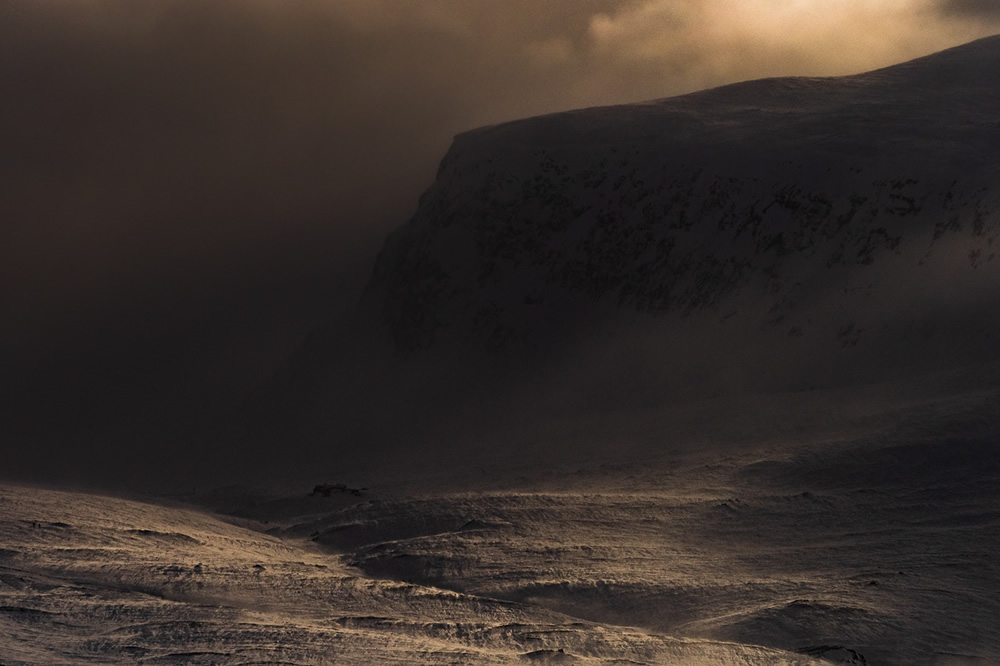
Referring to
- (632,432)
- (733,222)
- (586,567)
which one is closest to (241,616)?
(586,567)

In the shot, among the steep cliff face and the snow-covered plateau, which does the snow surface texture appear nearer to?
the snow-covered plateau

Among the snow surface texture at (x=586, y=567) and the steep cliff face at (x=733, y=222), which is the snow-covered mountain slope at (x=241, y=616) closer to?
the snow surface texture at (x=586, y=567)

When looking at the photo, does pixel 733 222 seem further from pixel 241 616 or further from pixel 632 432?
pixel 241 616

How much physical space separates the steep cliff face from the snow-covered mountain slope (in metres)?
14.6

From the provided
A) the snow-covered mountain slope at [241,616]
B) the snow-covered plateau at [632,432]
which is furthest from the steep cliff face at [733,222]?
the snow-covered mountain slope at [241,616]

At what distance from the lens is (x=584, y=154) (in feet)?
107

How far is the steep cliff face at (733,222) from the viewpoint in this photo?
23.2 metres

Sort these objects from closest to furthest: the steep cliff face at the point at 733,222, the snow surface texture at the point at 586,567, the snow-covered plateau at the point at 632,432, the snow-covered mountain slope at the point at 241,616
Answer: the snow-covered mountain slope at the point at 241,616
the snow surface texture at the point at 586,567
the snow-covered plateau at the point at 632,432
the steep cliff face at the point at 733,222

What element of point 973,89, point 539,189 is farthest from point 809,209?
point 539,189

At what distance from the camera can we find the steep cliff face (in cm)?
2325

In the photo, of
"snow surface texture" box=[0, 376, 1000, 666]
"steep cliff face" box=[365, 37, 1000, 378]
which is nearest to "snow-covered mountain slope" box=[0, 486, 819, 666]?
"snow surface texture" box=[0, 376, 1000, 666]

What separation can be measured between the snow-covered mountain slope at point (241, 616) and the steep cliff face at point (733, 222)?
1464 cm

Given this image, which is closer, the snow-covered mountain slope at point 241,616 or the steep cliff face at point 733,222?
the snow-covered mountain slope at point 241,616

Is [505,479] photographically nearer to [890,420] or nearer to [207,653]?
[890,420]
